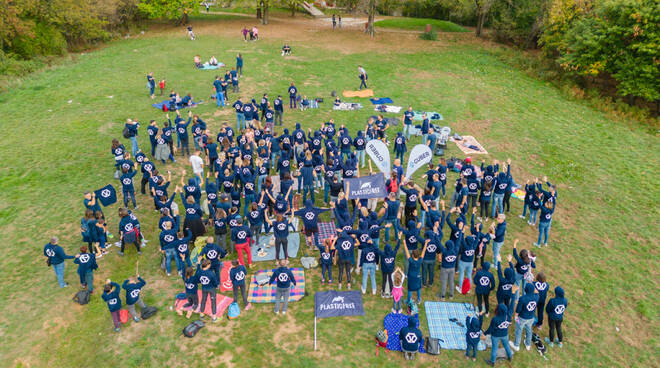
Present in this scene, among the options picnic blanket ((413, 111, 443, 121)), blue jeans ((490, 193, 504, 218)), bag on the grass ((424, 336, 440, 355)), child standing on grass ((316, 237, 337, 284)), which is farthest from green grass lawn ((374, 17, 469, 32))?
bag on the grass ((424, 336, 440, 355))

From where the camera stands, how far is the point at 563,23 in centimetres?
3434

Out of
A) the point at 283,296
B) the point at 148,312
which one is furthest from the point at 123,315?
the point at 283,296

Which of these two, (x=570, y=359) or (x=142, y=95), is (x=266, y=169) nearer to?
(x=570, y=359)

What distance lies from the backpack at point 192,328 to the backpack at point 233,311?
2.75 ft

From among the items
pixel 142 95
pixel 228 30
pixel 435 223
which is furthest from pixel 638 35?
pixel 228 30

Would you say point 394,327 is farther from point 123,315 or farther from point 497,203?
point 497,203

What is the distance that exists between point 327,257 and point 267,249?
307cm

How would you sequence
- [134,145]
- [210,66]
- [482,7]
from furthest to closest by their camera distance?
[482,7], [210,66], [134,145]

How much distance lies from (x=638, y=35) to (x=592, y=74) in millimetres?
3897

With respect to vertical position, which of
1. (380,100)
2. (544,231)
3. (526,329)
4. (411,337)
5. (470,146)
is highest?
(380,100)

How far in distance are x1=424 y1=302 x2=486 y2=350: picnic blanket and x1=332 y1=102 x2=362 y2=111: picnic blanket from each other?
58.4ft

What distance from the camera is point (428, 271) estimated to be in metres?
13.8

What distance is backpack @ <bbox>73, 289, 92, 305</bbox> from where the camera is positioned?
12820 mm

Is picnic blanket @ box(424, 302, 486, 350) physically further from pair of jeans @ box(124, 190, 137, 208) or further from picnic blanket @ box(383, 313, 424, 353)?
pair of jeans @ box(124, 190, 137, 208)
